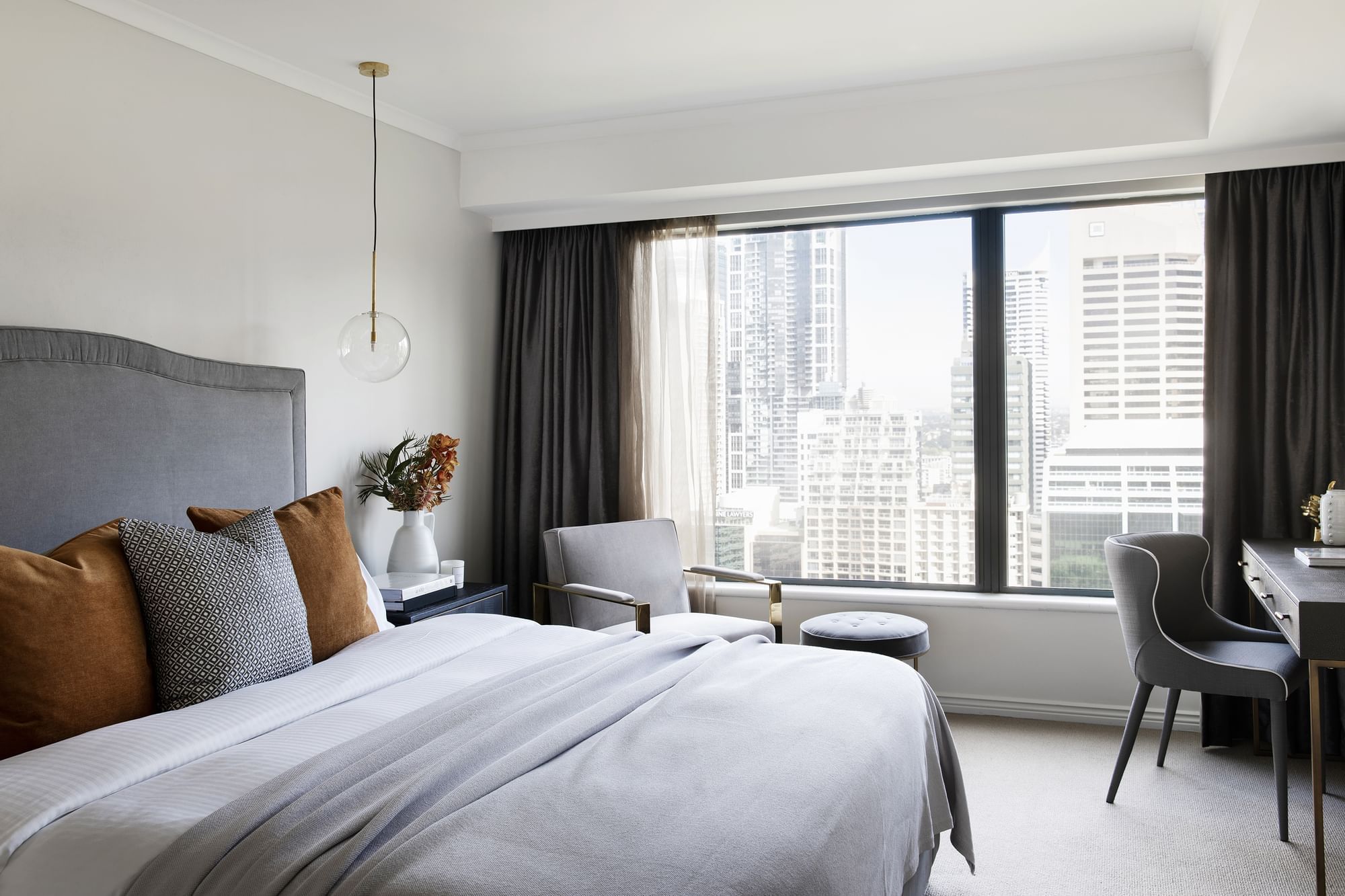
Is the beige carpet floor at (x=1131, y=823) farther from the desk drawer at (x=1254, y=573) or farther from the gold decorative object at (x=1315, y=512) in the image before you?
the gold decorative object at (x=1315, y=512)

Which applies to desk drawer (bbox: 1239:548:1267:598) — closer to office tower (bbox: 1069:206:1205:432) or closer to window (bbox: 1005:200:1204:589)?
window (bbox: 1005:200:1204:589)

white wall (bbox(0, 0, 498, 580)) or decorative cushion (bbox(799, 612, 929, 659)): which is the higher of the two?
white wall (bbox(0, 0, 498, 580))

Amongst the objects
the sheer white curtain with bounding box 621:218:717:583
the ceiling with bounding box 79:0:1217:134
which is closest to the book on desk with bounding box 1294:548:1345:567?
the ceiling with bounding box 79:0:1217:134

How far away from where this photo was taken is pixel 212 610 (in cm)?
224

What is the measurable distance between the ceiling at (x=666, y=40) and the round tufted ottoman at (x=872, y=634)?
7.15ft

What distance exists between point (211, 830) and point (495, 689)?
726mm

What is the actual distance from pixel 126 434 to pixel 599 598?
68.8 inches

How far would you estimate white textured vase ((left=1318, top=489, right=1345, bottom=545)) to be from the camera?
10.4ft

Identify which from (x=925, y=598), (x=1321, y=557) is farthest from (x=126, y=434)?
(x=1321, y=557)

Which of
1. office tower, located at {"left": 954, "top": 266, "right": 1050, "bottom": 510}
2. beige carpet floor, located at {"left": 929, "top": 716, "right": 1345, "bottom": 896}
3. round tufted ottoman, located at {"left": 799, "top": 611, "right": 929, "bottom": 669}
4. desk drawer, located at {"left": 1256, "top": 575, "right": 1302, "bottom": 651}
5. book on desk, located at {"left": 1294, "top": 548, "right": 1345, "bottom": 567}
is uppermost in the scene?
office tower, located at {"left": 954, "top": 266, "right": 1050, "bottom": 510}

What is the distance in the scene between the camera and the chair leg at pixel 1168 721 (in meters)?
3.29

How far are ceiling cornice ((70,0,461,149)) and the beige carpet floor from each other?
3494mm

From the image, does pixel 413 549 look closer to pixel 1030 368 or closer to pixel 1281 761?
pixel 1030 368

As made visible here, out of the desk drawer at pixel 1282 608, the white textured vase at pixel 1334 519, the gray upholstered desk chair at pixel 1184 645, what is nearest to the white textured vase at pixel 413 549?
the gray upholstered desk chair at pixel 1184 645
